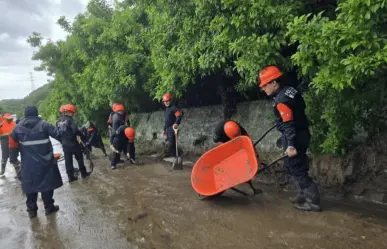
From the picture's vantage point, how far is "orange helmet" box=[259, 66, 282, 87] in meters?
3.77

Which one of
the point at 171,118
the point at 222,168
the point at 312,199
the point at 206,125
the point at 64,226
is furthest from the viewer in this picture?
the point at 206,125

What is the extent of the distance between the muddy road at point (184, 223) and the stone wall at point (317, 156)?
33 centimetres

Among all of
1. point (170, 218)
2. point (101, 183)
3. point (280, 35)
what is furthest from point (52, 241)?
point (280, 35)

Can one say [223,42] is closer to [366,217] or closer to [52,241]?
[366,217]

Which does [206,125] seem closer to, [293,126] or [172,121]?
[172,121]

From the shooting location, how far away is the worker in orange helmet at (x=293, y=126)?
3.68 meters

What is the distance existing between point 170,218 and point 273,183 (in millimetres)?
2133

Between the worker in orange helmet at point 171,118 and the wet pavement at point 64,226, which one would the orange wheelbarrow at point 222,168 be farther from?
the worker in orange helmet at point 171,118

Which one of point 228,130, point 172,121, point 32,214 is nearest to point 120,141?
point 172,121

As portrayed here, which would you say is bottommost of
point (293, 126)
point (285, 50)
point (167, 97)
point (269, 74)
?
point (293, 126)

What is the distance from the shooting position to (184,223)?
3869 mm

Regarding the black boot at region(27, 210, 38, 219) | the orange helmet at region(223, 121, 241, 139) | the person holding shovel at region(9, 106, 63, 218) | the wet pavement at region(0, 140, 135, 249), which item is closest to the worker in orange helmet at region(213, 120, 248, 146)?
the orange helmet at region(223, 121, 241, 139)

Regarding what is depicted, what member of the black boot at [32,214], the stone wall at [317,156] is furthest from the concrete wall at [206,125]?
the black boot at [32,214]

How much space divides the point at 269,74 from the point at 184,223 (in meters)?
2.17
